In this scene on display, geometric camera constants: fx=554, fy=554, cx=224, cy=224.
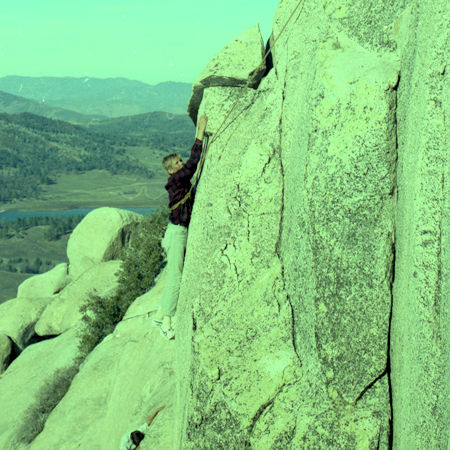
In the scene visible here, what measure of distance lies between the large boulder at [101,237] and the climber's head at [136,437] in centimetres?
1190

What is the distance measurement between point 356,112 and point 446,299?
2.12 m

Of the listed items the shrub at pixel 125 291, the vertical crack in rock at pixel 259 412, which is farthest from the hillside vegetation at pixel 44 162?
the vertical crack in rock at pixel 259 412

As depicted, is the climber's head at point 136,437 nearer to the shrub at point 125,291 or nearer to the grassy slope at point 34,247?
the shrub at point 125,291

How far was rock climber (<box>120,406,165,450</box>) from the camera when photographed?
8.09 m

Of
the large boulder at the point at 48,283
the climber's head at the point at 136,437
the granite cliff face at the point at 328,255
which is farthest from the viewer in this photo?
the large boulder at the point at 48,283

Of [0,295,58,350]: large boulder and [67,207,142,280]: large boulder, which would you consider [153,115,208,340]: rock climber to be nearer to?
[0,295,58,350]: large boulder

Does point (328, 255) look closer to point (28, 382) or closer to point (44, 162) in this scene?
point (28, 382)

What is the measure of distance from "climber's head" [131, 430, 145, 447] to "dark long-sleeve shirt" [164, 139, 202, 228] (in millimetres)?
3177

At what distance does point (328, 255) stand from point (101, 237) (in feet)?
48.8

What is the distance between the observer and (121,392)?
408 inches

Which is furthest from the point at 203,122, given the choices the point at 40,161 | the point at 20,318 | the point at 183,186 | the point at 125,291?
the point at 40,161

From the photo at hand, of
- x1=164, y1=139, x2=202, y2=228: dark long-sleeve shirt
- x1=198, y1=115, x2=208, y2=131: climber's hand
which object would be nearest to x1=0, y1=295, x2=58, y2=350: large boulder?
x1=164, y1=139, x2=202, y2=228: dark long-sleeve shirt

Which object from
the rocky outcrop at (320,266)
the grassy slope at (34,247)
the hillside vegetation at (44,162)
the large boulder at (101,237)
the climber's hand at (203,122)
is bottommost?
the grassy slope at (34,247)

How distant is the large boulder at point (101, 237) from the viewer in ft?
64.3
